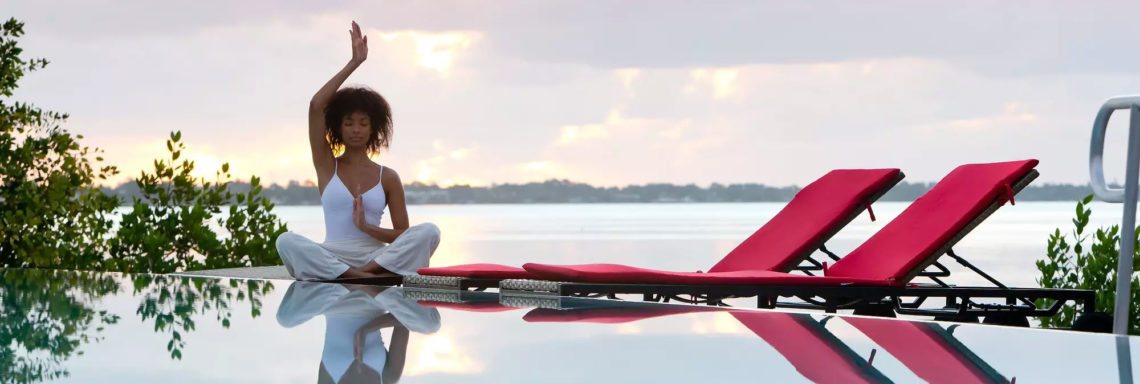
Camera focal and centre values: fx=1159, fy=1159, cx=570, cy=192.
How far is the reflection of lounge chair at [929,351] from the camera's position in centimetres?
269

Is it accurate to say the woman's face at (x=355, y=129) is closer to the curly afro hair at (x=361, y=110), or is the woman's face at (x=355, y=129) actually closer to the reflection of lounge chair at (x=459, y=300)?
the curly afro hair at (x=361, y=110)

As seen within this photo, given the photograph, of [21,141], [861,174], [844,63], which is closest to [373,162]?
[861,174]

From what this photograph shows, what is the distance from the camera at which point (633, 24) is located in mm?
35844

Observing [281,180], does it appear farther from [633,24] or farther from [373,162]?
[633,24]

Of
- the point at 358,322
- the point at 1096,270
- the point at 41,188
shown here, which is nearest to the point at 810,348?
the point at 358,322

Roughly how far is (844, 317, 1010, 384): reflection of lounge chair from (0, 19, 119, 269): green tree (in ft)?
18.9

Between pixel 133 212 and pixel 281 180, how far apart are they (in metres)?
12.5

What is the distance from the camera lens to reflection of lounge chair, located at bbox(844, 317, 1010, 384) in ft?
8.82

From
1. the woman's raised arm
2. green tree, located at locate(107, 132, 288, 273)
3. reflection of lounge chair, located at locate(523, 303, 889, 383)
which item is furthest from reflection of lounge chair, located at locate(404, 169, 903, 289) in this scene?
green tree, located at locate(107, 132, 288, 273)

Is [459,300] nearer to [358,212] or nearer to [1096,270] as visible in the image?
[358,212]

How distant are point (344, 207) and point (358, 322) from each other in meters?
2.20

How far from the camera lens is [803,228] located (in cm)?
623

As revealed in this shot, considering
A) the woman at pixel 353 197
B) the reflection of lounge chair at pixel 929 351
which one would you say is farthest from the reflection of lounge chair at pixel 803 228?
the reflection of lounge chair at pixel 929 351

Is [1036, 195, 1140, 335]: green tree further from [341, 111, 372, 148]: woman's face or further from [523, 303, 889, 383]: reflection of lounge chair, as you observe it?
[341, 111, 372, 148]: woman's face
